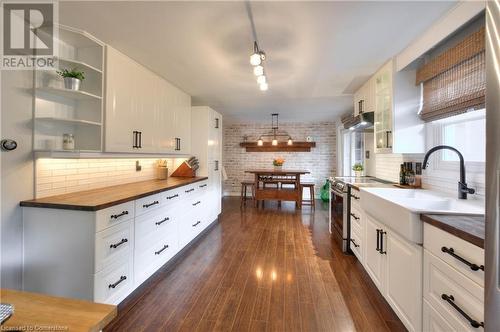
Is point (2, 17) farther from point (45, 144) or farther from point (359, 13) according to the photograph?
point (359, 13)

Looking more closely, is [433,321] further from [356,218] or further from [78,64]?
[78,64]

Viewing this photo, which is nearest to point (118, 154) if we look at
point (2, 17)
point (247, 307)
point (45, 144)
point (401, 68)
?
point (45, 144)

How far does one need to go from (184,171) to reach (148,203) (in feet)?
4.87

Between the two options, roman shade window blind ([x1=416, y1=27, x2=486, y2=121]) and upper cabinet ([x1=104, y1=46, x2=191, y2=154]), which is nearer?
roman shade window blind ([x1=416, y1=27, x2=486, y2=121])

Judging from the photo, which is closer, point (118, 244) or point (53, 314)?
point (53, 314)

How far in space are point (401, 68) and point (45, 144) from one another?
3314mm

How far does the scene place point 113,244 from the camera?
5.77 ft

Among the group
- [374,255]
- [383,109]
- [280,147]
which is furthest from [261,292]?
[280,147]

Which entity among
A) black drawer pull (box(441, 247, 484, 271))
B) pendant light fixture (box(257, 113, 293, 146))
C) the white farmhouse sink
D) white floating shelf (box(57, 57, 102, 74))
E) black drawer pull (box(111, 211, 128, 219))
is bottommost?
black drawer pull (box(441, 247, 484, 271))

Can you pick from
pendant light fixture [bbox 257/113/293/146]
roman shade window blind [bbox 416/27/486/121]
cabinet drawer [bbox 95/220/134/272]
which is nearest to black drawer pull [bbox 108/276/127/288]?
cabinet drawer [bbox 95/220/134/272]

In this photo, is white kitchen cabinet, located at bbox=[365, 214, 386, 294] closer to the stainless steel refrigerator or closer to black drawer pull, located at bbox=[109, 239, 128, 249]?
the stainless steel refrigerator

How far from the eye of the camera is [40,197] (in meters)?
1.84

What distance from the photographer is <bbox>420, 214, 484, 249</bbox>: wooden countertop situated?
981 millimetres

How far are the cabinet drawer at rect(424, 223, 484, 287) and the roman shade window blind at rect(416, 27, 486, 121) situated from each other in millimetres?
1016
